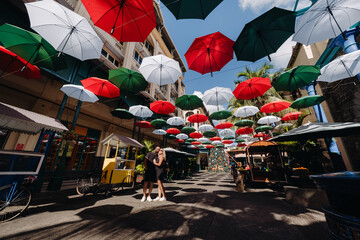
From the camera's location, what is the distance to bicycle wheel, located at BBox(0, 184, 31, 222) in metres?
3.22

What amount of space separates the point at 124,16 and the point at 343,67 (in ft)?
30.1

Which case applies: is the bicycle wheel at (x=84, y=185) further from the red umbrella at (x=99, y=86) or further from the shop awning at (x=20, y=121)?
the red umbrella at (x=99, y=86)

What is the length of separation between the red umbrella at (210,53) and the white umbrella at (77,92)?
5.52 meters

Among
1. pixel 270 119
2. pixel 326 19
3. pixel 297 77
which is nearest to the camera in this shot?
pixel 326 19

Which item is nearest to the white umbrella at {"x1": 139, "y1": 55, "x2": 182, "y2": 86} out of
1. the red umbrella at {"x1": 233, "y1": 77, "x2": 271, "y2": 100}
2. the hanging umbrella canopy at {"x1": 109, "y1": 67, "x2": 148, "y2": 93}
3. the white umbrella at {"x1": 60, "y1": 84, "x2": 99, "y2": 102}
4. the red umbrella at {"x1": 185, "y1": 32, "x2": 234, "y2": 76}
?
the hanging umbrella canopy at {"x1": 109, "y1": 67, "x2": 148, "y2": 93}

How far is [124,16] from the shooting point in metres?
3.92

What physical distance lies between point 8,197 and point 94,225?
2.50m

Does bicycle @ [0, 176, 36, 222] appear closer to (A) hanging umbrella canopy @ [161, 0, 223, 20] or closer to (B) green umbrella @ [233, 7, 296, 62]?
(A) hanging umbrella canopy @ [161, 0, 223, 20]

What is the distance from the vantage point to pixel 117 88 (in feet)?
24.1

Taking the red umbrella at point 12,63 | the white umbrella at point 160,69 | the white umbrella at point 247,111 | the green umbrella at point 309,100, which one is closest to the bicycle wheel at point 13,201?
the red umbrella at point 12,63

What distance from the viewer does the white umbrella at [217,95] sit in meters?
9.11

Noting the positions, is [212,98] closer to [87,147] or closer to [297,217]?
[297,217]

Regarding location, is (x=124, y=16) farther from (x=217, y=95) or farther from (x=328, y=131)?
(x=328, y=131)

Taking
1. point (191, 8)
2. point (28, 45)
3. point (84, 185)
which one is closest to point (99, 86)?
point (28, 45)
